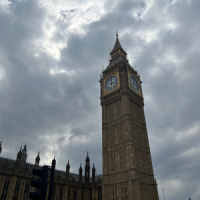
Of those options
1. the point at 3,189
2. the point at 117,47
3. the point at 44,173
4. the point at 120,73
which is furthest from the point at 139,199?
the point at 117,47

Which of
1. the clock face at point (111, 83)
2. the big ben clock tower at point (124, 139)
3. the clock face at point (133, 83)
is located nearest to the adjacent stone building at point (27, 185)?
the big ben clock tower at point (124, 139)

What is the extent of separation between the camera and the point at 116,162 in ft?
204

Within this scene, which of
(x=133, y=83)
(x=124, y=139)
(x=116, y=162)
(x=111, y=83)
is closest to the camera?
(x=116, y=162)

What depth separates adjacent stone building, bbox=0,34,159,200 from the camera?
55.1m

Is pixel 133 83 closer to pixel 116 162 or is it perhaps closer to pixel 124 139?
pixel 124 139

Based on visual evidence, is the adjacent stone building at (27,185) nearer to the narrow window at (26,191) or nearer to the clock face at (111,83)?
the narrow window at (26,191)

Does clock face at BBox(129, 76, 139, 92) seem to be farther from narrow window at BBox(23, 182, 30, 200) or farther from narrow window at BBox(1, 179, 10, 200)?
narrow window at BBox(1, 179, 10, 200)

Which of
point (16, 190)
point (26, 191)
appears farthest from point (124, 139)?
point (16, 190)

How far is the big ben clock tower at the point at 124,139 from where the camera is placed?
57312mm

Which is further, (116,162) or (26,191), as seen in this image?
(116,162)

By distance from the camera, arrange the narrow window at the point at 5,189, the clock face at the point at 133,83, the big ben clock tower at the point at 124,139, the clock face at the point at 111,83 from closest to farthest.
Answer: the narrow window at the point at 5,189, the big ben clock tower at the point at 124,139, the clock face at the point at 111,83, the clock face at the point at 133,83

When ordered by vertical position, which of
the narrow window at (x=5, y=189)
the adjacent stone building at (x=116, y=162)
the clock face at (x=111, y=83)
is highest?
the clock face at (x=111, y=83)

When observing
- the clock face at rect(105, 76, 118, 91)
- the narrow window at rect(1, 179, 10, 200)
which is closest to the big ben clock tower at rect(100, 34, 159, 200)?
the clock face at rect(105, 76, 118, 91)

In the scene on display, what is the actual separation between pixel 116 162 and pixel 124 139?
7321 millimetres
